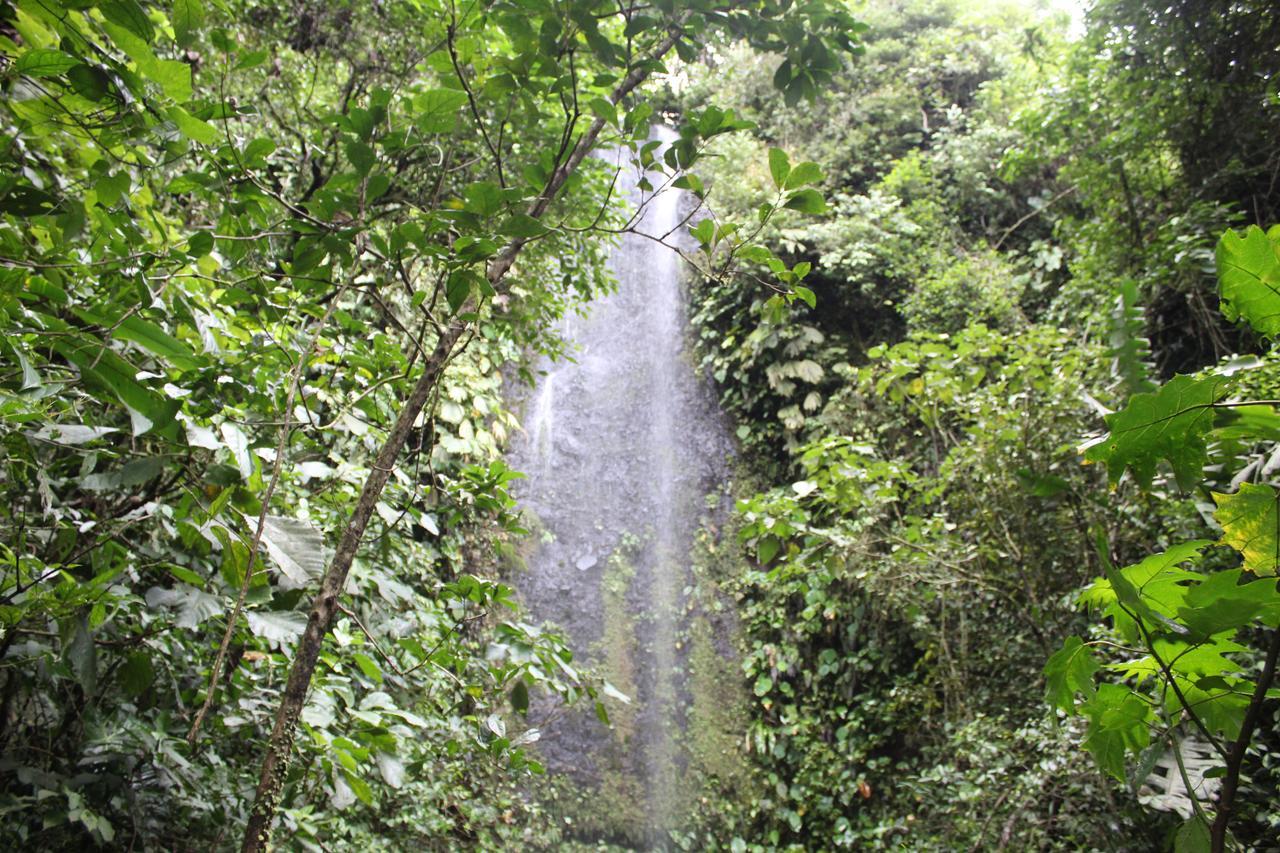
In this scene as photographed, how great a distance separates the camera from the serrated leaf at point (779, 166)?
3.62 feet

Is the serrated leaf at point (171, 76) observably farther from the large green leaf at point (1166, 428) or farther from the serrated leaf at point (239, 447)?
the large green leaf at point (1166, 428)

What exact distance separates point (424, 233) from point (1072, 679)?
1180 millimetres

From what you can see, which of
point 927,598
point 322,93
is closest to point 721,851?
point 927,598

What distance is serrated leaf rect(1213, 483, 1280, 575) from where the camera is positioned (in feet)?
2.31

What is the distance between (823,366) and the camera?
615 centimetres

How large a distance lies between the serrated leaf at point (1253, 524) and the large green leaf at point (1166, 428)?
65 mm

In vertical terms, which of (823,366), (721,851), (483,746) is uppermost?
(823,366)

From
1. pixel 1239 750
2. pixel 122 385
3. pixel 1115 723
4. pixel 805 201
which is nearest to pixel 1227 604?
pixel 1239 750

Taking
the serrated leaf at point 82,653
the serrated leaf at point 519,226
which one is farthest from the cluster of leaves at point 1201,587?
the serrated leaf at point 82,653

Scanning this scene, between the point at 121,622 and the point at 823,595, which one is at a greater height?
the point at 823,595

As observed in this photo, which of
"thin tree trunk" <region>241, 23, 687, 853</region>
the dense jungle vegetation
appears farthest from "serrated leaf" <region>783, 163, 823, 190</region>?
"thin tree trunk" <region>241, 23, 687, 853</region>

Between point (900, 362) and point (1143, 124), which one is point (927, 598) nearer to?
point (900, 362)

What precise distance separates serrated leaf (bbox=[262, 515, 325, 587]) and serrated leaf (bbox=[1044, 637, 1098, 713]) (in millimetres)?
1029

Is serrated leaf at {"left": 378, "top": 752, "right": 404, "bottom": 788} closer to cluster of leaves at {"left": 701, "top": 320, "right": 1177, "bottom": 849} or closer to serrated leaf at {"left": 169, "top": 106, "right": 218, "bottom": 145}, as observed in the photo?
serrated leaf at {"left": 169, "top": 106, "right": 218, "bottom": 145}
